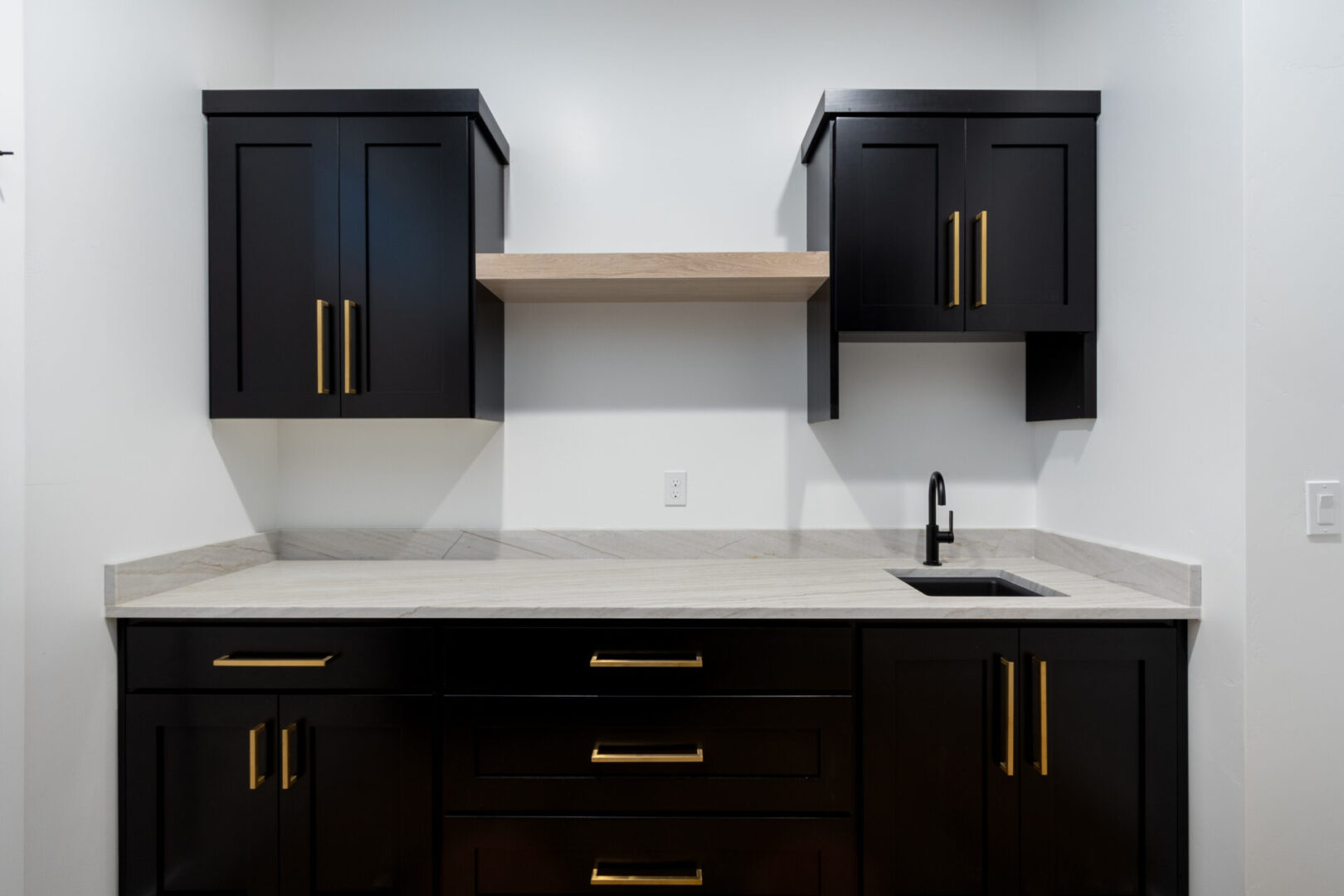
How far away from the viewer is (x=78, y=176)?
1.41m

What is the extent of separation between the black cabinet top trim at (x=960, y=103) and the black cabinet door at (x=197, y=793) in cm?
195

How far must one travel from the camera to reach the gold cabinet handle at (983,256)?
174 centimetres

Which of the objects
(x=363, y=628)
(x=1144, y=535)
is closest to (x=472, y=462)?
(x=363, y=628)

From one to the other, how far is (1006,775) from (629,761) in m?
0.81

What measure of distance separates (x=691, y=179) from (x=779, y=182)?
10.4 inches

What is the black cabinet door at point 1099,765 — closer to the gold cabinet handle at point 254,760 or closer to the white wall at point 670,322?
the white wall at point 670,322

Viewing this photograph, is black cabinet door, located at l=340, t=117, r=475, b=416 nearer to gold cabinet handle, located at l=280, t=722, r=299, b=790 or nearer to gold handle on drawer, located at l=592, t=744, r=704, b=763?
gold cabinet handle, located at l=280, t=722, r=299, b=790

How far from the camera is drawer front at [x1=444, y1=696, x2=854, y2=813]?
1.51 metres

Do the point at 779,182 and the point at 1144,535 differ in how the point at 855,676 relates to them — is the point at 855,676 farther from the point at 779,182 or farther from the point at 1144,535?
the point at 779,182

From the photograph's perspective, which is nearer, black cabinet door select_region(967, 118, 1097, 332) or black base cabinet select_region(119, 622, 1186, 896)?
black base cabinet select_region(119, 622, 1186, 896)

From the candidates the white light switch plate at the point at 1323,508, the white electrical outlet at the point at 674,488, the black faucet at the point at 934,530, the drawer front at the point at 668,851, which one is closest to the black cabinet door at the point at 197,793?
the drawer front at the point at 668,851

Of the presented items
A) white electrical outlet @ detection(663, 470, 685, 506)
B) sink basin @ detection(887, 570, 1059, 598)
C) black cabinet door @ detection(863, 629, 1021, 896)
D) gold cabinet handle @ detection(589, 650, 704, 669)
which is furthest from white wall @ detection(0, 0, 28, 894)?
sink basin @ detection(887, 570, 1059, 598)

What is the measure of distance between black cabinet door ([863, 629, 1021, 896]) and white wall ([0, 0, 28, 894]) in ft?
5.35

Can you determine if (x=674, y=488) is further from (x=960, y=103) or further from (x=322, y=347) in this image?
(x=960, y=103)
